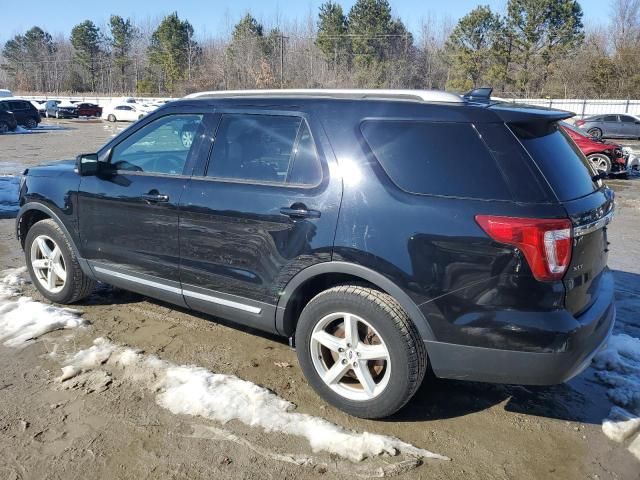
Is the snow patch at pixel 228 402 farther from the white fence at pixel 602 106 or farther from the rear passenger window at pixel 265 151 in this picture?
the white fence at pixel 602 106

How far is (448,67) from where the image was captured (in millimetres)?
56781

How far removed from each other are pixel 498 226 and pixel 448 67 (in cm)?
5805

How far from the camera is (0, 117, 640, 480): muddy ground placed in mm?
2875

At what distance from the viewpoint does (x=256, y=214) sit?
350 cm

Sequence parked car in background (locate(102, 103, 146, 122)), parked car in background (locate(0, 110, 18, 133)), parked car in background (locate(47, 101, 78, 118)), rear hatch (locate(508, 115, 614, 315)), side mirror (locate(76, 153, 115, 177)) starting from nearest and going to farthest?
rear hatch (locate(508, 115, 614, 315)) < side mirror (locate(76, 153, 115, 177)) < parked car in background (locate(0, 110, 18, 133)) < parked car in background (locate(102, 103, 146, 122)) < parked car in background (locate(47, 101, 78, 118))

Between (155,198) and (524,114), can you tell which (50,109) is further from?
(524,114)

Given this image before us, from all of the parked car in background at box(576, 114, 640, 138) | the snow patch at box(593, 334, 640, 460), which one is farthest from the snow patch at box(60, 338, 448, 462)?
the parked car in background at box(576, 114, 640, 138)

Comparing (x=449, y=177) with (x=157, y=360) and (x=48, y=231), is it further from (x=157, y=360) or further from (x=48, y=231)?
(x=48, y=231)

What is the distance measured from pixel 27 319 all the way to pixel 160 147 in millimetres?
1810

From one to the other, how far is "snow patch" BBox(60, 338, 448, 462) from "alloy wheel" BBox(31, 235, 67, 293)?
1134 millimetres

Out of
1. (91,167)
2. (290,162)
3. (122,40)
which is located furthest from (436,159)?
(122,40)

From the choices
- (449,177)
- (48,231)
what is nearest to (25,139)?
(48,231)

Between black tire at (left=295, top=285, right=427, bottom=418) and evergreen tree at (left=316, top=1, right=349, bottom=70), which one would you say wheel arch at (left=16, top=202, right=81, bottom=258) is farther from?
evergreen tree at (left=316, top=1, right=349, bottom=70)

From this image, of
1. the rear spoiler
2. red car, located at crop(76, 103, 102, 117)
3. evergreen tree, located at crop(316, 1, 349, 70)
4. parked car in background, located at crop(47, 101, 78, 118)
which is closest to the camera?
the rear spoiler
